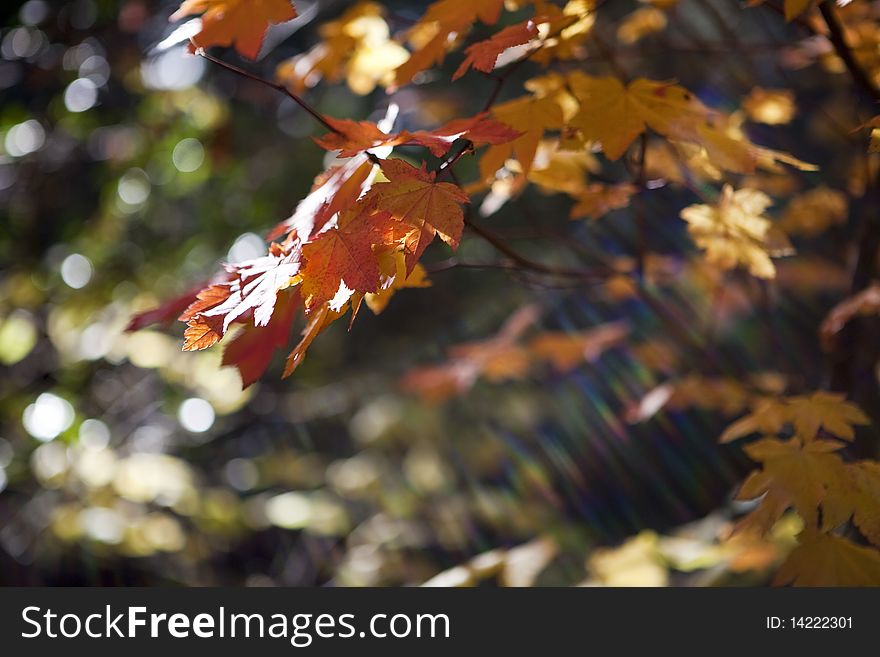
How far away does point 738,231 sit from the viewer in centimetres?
111

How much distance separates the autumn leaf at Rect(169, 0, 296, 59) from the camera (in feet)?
2.99

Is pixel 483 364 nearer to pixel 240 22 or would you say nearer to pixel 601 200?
pixel 601 200

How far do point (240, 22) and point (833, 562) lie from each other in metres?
1.06

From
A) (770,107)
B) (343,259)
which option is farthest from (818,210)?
(343,259)

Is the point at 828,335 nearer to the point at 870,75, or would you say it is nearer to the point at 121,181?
the point at 870,75

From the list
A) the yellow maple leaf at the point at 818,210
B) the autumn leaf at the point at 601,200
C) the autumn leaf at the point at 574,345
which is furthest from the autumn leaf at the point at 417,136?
the autumn leaf at the point at 574,345

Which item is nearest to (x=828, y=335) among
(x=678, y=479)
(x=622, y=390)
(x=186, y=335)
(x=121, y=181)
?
(x=186, y=335)

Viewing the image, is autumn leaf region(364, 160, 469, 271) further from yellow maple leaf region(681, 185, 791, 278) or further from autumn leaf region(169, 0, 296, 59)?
yellow maple leaf region(681, 185, 791, 278)

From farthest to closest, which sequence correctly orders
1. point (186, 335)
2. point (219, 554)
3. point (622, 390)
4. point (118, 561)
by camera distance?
point (219, 554) → point (622, 390) → point (118, 561) → point (186, 335)

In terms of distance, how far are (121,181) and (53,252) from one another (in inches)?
14.2

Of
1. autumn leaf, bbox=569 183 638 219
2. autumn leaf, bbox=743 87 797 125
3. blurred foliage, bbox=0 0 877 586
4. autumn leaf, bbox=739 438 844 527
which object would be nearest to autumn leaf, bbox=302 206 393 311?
autumn leaf, bbox=569 183 638 219

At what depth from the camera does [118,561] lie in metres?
2.48

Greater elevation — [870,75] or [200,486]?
[870,75]

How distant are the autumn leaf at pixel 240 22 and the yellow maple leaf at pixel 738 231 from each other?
70 centimetres
